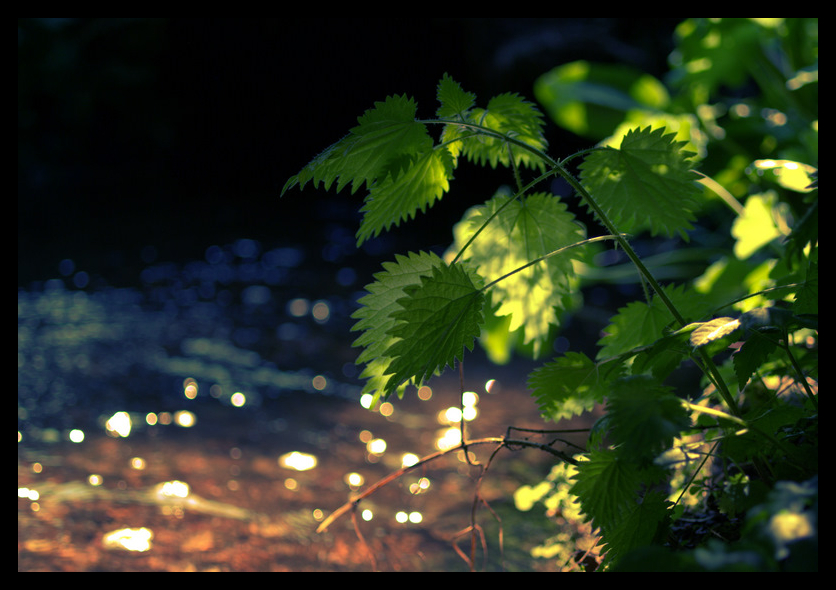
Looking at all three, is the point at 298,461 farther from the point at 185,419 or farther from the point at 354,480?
the point at 185,419

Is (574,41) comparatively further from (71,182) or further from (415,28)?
(71,182)

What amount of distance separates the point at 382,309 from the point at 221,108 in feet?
26.1

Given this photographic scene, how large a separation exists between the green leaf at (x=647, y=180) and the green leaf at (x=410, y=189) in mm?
196

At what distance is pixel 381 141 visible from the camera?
719mm

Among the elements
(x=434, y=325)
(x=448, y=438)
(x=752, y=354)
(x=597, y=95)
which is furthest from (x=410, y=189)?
(x=597, y=95)

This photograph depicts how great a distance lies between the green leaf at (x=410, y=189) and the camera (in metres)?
0.77

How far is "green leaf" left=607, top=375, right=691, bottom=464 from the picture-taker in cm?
55

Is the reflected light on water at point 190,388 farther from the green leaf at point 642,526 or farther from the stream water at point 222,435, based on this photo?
the green leaf at point 642,526

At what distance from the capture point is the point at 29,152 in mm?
6906

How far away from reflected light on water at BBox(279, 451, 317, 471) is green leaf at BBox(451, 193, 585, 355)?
135cm

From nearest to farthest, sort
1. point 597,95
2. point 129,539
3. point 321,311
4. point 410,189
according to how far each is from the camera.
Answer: point 410,189
point 129,539
point 597,95
point 321,311

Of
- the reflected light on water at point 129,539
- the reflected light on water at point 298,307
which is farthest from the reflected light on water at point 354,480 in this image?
the reflected light on water at point 298,307
